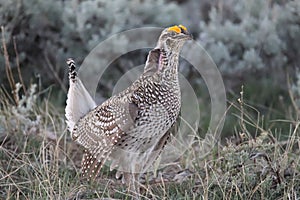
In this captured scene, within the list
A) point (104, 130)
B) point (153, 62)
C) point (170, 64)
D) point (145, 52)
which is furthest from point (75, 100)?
point (145, 52)

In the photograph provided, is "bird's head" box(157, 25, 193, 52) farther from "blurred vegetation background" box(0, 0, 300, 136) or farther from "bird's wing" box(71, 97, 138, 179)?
"blurred vegetation background" box(0, 0, 300, 136)

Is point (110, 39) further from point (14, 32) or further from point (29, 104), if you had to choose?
point (29, 104)

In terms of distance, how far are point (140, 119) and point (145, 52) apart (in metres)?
3.06

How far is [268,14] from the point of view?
712cm

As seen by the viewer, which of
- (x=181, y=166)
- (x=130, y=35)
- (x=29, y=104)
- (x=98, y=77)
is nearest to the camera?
(x=181, y=166)

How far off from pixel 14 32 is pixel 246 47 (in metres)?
2.56

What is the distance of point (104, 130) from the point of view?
399 cm

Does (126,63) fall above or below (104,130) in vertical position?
below

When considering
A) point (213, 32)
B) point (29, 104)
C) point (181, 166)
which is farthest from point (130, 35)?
point (181, 166)

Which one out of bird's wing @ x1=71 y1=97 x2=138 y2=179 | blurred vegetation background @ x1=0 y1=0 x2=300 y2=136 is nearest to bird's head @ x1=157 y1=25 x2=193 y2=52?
bird's wing @ x1=71 y1=97 x2=138 y2=179

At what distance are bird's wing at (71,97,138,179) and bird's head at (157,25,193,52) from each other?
17.9 inches

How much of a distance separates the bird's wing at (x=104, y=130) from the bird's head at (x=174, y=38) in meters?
0.45

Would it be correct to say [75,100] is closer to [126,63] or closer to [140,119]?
[140,119]

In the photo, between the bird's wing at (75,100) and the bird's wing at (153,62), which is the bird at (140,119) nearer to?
the bird's wing at (153,62)
